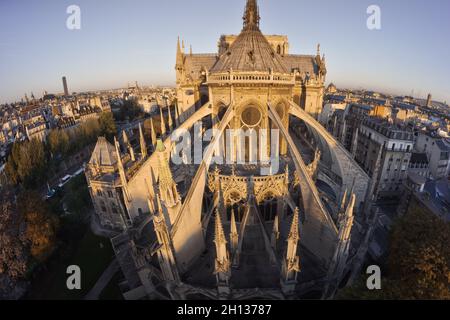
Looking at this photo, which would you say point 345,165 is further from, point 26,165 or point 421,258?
point 26,165

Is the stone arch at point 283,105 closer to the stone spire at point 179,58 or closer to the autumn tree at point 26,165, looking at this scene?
the stone spire at point 179,58

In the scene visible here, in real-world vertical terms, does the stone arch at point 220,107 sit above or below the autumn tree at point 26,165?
above

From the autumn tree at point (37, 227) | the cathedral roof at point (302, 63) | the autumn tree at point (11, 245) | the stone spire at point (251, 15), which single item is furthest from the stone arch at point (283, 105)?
the autumn tree at point (11, 245)

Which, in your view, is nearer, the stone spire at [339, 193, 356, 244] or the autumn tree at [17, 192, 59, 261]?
the stone spire at [339, 193, 356, 244]

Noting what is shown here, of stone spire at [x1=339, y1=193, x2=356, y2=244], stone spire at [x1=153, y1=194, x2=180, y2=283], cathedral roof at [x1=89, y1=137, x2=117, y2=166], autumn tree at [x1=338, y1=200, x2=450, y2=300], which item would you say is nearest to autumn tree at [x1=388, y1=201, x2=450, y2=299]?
autumn tree at [x1=338, y1=200, x2=450, y2=300]

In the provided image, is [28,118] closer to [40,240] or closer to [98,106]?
[98,106]

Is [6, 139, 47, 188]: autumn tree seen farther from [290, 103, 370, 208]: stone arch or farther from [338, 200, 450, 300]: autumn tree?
[338, 200, 450, 300]: autumn tree

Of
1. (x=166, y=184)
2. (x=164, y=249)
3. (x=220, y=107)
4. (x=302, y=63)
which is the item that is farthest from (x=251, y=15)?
(x=164, y=249)
